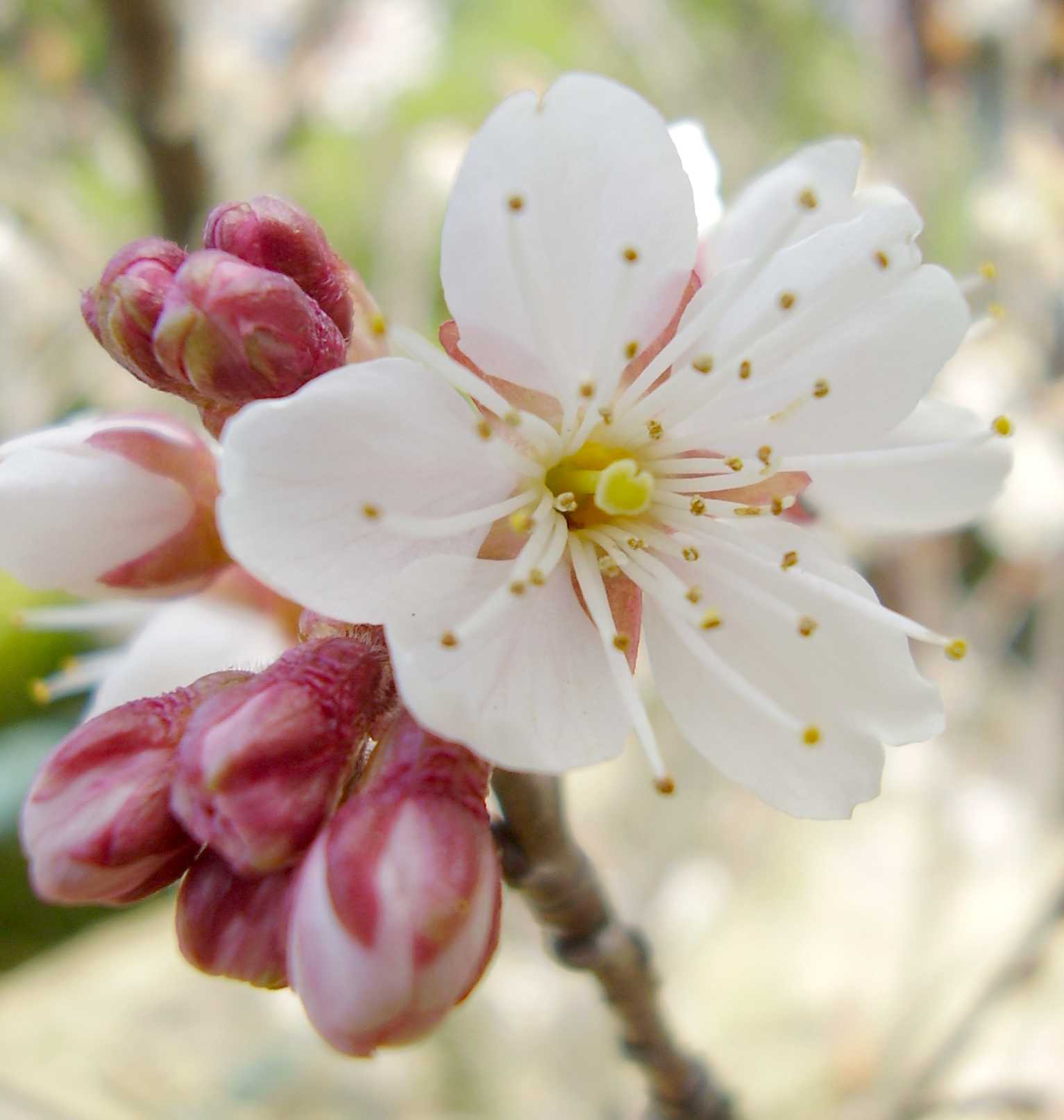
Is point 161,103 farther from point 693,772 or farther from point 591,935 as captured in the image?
point 693,772

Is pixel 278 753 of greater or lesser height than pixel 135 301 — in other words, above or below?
below

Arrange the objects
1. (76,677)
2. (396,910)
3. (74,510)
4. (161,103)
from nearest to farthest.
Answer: (396,910) < (74,510) < (76,677) < (161,103)

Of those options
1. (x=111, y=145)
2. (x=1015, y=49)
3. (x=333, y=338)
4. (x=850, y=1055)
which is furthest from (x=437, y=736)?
(x=111, y=145)

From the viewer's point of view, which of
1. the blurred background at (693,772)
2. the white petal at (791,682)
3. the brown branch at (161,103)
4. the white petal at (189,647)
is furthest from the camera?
the blurred background at (693,772)

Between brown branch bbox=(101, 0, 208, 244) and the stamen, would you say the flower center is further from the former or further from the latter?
brown branch bbox=(101, 0, 208, 244)

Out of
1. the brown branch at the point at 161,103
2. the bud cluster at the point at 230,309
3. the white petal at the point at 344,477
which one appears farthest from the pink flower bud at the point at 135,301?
the brown branch at the point at 161,103

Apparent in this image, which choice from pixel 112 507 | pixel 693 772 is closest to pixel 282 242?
pixel 112 507

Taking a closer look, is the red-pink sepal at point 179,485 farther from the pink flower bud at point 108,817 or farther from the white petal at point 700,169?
the white petal at point 700,169
